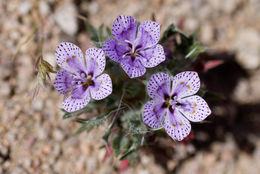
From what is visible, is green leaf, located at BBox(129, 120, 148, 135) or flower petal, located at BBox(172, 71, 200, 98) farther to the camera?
green leaf, located at BBox(129, 120, 148, 135)

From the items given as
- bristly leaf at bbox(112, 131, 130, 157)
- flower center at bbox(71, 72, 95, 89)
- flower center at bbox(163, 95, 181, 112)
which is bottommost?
bristly leaf at bbox(112, 131, 130, 157)

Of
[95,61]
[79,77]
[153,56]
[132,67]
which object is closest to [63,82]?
[79,77]

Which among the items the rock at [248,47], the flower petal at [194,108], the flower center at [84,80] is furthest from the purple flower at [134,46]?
the rock at [248,47]

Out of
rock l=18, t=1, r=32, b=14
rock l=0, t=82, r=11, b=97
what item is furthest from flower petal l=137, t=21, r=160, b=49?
rock l=18, t=1, r=32, b=14

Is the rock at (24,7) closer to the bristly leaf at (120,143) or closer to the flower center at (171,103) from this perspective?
the bristly leaf at (120,143)

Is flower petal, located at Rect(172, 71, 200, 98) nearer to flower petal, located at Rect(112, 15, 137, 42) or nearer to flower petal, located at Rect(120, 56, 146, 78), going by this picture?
flower petal, located at Rect(120, 56, 146, 78)

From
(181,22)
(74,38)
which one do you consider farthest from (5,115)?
(181,22)
